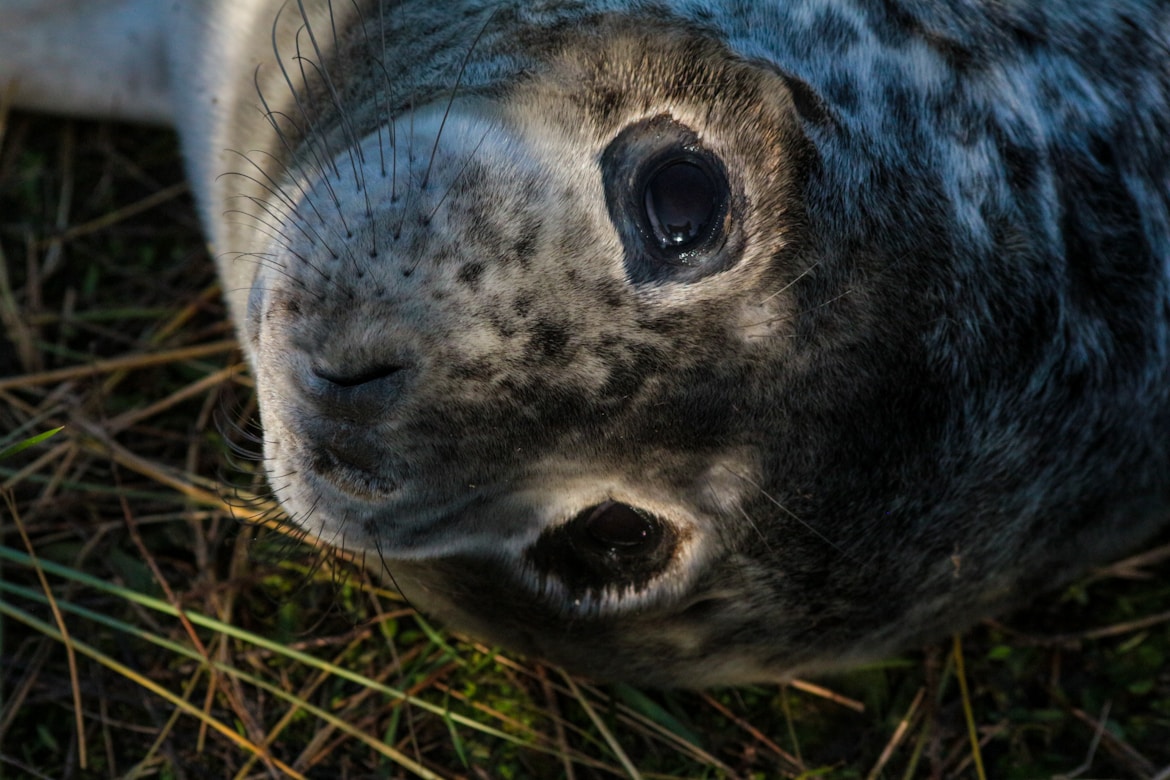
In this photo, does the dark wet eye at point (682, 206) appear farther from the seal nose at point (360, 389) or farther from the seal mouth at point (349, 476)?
the seal mouth at point (349, 476)

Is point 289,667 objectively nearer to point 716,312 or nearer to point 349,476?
point 349,476

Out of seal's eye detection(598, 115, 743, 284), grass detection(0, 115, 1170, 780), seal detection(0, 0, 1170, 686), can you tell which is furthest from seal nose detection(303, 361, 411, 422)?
grass detection(0, 115, 1170, 780)

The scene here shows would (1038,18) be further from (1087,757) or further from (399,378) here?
(1087,757)

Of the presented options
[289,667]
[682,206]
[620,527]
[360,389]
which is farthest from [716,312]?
[289,667]

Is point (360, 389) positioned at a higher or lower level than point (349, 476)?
higher

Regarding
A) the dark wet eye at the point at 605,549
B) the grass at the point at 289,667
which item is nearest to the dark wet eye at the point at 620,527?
the dark wet eye at the point at 605,549

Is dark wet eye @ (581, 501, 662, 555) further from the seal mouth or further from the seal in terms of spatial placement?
the seal mouth

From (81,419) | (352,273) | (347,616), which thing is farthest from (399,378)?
(81,419)
